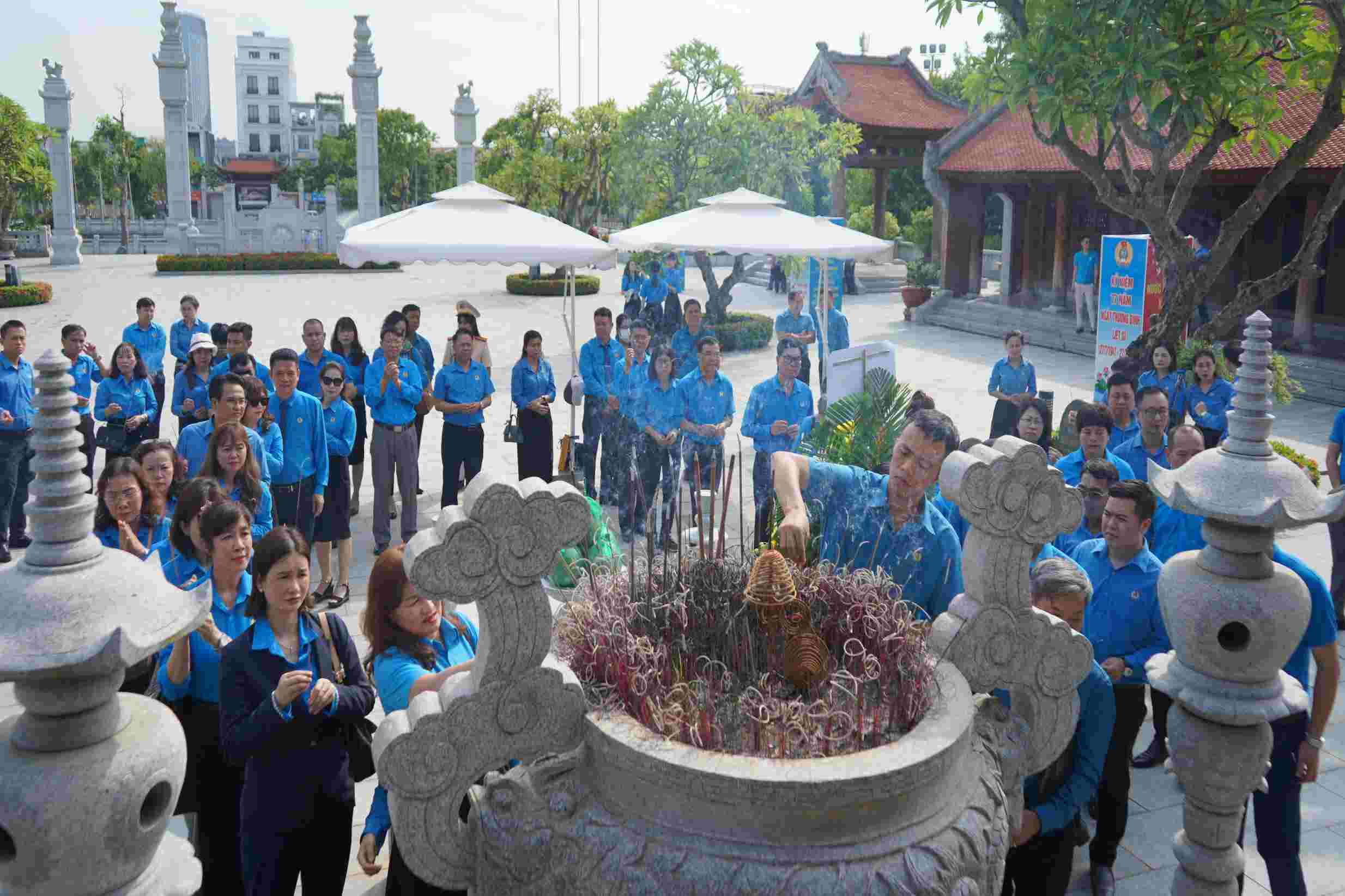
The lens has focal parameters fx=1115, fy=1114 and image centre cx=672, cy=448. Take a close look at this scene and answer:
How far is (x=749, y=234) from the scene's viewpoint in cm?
1032

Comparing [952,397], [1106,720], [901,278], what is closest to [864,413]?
[1106,720]

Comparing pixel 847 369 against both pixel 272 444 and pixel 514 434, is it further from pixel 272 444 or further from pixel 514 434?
pixel 272 444

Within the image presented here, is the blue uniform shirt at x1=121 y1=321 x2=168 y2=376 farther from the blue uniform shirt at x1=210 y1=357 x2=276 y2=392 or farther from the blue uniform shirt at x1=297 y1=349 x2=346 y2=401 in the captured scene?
the blue uniform shirt at x1=297 y1=349 x2=346 y2=401

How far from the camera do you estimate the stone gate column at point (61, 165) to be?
125 ft

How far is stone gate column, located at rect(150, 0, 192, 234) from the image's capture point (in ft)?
136

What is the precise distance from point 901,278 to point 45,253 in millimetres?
34356

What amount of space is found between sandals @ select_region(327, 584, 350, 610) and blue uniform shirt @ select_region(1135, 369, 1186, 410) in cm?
632

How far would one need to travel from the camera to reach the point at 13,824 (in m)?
1.86

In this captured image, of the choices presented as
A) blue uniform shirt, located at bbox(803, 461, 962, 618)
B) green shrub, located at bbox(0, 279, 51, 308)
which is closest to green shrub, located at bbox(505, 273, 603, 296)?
green shrub, located at bbox(0, 279, 51, 308)

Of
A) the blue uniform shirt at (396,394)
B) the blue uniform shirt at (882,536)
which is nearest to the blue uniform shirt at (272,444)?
the blue uniform shirt at (396,394)

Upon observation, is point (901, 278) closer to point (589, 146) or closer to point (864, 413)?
point (589, 146)

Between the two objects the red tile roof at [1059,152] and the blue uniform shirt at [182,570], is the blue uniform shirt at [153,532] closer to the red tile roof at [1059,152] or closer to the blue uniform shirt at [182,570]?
the blue uniform shirt at [182,570]

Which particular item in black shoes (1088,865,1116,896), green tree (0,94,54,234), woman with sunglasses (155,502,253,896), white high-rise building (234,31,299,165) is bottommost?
black shoes (1088,865,1116,896)

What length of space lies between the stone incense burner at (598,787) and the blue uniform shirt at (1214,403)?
260 inches
